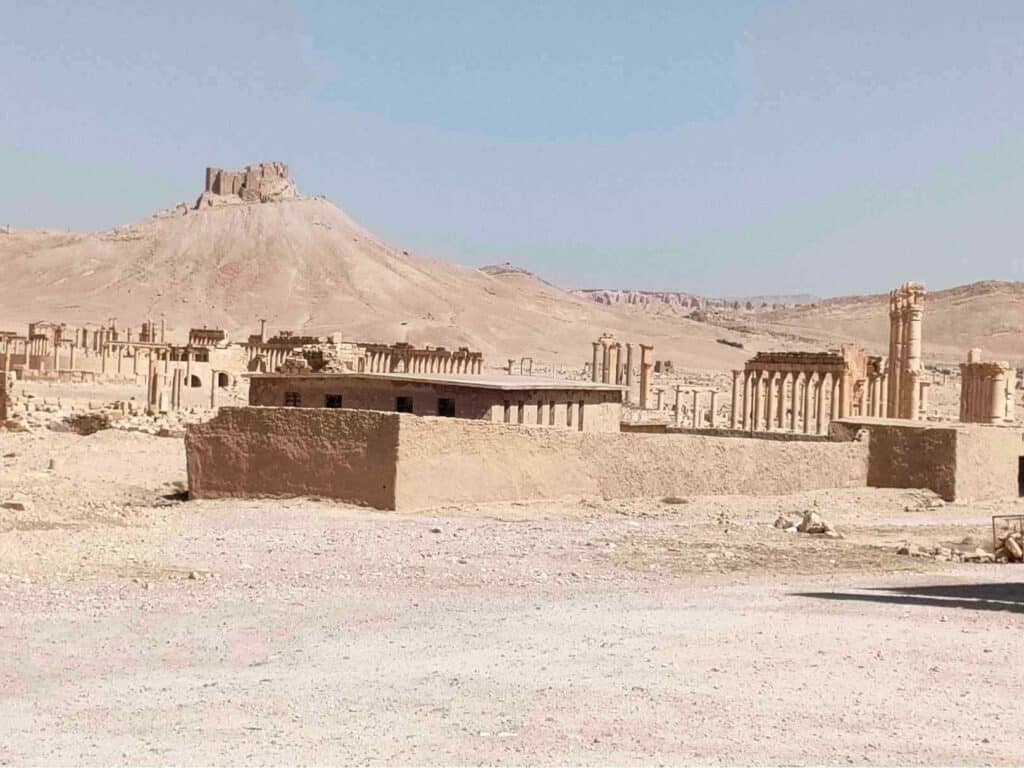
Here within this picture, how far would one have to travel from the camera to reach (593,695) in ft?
27.6

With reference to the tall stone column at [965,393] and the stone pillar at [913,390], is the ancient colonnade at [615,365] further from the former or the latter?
the stone pillar at [913,390]

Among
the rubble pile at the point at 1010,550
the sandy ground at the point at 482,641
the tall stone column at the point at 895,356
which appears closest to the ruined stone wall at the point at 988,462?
the sandy ground at the point at 482,641

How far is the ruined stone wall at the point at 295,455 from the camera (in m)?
18.3

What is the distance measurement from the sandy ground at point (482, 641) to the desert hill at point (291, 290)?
8715 cm

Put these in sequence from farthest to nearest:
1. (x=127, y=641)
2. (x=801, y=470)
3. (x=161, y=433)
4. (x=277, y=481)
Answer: (x=161, y=433) < (x=801, y=470) < (x=277, y=481) < (x=127, y=641)

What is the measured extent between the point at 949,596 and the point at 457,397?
34.5ft

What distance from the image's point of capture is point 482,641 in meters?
10.3

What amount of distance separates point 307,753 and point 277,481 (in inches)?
477

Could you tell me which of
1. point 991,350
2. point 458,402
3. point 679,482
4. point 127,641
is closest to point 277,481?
point 458,402

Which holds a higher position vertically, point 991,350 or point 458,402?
point 991,350

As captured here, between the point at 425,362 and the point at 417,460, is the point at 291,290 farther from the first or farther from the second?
the point at 417,460

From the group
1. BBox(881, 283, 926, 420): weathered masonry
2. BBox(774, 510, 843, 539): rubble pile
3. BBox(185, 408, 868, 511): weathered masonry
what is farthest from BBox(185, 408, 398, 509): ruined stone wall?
BBox(881, 283, 926, 420): weathered masonry

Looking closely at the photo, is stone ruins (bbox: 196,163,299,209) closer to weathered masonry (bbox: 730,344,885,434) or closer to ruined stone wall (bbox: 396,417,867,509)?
weathered masonry (bbox: 730,344,885,434)

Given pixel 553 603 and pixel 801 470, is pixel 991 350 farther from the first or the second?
pixel 553 603
